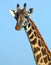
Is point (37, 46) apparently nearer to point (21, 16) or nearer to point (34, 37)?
point (34, 37)

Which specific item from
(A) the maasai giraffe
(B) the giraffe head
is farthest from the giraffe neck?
(B) the giraffe head

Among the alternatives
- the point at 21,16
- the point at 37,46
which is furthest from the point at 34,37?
the point at 21,16

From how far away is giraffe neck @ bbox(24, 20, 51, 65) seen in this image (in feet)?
19.0

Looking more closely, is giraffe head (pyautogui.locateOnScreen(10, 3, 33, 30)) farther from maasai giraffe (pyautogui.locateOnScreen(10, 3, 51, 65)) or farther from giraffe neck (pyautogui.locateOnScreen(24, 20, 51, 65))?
giraffe neck (pyautogui.locateOnScreen(24, 20, 51, 65))

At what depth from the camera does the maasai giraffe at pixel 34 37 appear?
19.1ft

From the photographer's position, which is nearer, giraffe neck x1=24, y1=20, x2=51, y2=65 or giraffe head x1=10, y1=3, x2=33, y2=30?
giraffe neck x1=24, y1=20, x2=51, y2=65

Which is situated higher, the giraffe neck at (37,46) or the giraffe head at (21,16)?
the giraffe head at (21,16)

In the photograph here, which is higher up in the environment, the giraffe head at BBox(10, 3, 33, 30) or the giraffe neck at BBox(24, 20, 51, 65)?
the giraffe head at BBox(10, 3, 33, 30)

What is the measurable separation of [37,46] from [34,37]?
1.13ft

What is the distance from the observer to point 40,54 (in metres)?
5.94

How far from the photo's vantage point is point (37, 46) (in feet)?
20.0

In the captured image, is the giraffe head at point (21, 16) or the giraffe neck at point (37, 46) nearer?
the giraffe neck at point (37, 46)

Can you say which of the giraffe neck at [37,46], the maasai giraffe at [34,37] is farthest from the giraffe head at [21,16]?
the giraffe neck at [37,46]

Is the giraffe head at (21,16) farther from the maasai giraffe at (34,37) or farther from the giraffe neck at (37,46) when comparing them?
the giraffe neck at (37,46)
